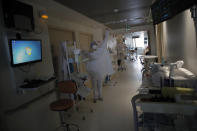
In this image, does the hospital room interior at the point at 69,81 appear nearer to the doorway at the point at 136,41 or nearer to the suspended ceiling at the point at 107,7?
the suspended ceiling at the point at 107,7

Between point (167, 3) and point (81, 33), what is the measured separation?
3399 mm

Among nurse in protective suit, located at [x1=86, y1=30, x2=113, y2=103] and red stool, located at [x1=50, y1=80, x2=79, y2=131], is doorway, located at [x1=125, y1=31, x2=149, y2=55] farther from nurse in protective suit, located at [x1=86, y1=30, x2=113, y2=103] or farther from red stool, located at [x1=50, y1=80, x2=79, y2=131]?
red stool, located at [x1=50, y1=80, x2=79, y2=131]

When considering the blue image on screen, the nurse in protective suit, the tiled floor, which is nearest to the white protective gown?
the nurse in protective suit

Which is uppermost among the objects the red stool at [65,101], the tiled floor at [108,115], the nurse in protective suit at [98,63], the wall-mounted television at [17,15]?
the wall-mounted television at [17,15]

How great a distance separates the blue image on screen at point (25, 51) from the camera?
1790mm

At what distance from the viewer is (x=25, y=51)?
1953mm

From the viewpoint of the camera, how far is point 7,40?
179 centimetres

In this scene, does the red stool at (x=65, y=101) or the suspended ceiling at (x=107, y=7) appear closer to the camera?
the red stool at (x=65, y=101)

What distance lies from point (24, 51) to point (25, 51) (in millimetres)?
20

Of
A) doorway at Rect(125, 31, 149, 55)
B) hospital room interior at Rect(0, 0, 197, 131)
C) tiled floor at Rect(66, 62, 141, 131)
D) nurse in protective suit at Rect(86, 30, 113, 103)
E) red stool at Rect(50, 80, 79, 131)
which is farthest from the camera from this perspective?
doorway at Rect(125, 31, 149, 55)

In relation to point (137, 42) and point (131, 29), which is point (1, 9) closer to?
point (131, 29)

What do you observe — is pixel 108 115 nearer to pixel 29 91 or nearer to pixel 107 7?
pixel 29 91

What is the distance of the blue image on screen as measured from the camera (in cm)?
179

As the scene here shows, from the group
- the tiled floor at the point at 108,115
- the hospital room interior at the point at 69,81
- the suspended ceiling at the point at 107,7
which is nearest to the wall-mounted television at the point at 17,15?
the hospital room interior at the point at 69,81
